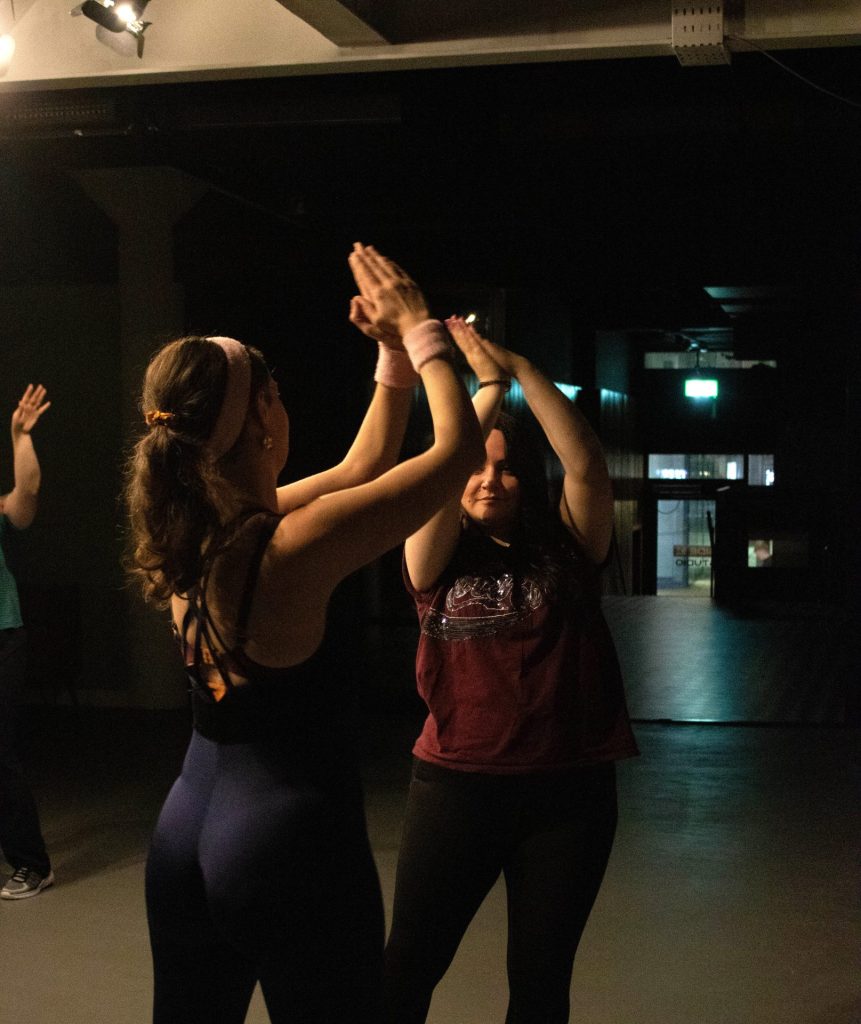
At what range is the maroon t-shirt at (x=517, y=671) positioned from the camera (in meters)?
2.32

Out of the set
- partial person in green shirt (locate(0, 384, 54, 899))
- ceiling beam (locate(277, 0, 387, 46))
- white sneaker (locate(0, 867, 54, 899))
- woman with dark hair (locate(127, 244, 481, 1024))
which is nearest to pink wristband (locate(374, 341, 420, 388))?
woman with dark hair (locate(127, 244, 481, 1024))

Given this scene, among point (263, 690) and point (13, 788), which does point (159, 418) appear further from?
point (13, 788)

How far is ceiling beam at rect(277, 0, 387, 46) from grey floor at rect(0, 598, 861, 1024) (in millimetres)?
2805

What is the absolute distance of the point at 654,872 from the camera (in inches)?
188

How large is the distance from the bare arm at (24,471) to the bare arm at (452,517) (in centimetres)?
250

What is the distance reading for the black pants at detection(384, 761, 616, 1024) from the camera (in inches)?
89.3

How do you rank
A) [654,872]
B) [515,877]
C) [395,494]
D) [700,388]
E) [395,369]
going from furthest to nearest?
[700,388] < [654,872] < [515,877] < [395,369] < [395,494]

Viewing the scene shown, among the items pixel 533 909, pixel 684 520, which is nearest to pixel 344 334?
pixel 533 909

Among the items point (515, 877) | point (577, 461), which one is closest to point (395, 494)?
point (577, 461)

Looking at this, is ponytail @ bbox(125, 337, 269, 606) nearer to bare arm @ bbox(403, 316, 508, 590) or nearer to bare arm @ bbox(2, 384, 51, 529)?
bare arm @ bbox(403, 316, 508, 590)

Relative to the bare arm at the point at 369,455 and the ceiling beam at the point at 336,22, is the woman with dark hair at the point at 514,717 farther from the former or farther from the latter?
the ceiling beam at the point at 336,22

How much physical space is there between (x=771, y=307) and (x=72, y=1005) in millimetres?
12286

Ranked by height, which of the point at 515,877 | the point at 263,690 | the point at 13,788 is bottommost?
the point at 13,788

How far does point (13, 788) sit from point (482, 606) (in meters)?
2.68
